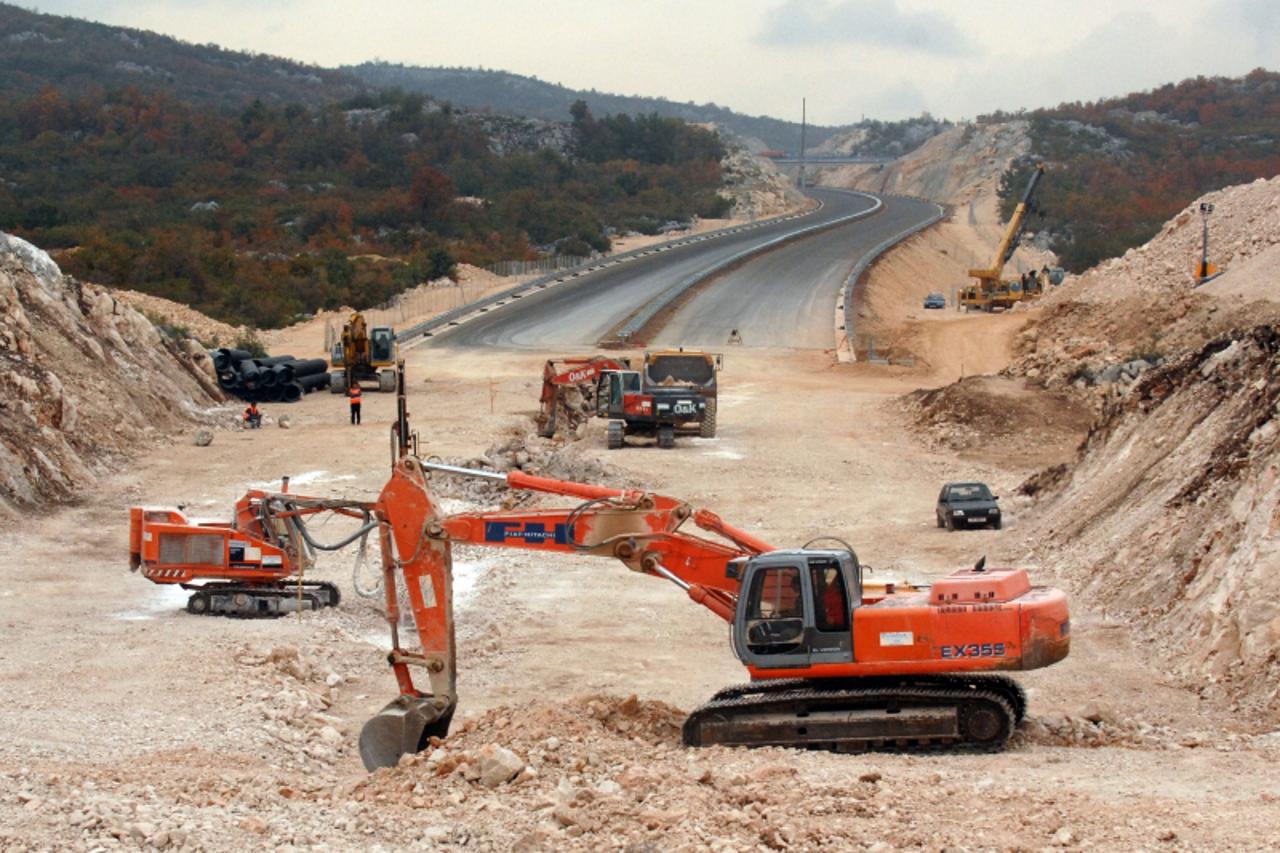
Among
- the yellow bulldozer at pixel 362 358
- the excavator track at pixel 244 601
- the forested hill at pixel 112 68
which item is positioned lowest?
the excavator track at pixel 244 601

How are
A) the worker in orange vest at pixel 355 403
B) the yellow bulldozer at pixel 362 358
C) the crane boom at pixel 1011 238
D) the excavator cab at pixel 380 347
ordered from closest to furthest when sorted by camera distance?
the worker in orange vest at pixel 355 403 < the yellow bulldozer at pixel 362 358 < the excavator cab at pixel 380 347 < the crane boom at pixel 1011 238

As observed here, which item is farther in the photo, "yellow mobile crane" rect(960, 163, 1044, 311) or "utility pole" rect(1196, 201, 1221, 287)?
"yellow mobile crane" rect(960, 163, 1044, 311)

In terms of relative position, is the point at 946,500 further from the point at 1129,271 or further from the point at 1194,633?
the point at 1129,271

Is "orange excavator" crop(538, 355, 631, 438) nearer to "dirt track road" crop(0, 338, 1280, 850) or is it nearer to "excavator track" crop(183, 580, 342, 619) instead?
"dirt track road" crop(0, 338, 1280, 850)

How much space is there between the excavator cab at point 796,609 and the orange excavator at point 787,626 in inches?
0.5

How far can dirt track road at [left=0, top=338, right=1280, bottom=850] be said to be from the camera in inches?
432

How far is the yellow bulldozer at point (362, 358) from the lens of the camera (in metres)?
49.4

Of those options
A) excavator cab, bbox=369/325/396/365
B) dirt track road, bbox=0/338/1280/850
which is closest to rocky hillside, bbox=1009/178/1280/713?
dirt track road, bbox=0/338/1280/850

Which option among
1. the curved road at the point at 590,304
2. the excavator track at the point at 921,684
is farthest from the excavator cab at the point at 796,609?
the curved road at the point at 590,304

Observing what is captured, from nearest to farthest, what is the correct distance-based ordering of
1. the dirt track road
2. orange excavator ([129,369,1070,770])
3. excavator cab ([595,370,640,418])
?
1. the dirt track road
2. orange excavator ([129,369,1070,770])
3. excavator cab ([595,370,640,418])

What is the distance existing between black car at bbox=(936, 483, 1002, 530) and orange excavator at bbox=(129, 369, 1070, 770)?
13279 millimetres

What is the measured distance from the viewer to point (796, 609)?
45.0ft

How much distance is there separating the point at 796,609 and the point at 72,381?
90.1ft

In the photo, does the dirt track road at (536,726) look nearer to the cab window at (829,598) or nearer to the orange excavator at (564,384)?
the cab window at (829,598)
